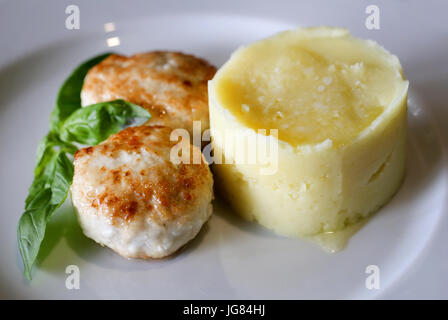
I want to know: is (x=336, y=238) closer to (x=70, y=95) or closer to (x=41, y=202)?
(x=41, y=202)

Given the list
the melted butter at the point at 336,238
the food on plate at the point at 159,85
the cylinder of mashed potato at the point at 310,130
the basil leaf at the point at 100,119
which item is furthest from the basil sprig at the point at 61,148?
the melted butter at the point at 336,238

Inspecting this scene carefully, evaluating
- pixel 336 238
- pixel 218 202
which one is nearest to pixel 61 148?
pixel 218 202

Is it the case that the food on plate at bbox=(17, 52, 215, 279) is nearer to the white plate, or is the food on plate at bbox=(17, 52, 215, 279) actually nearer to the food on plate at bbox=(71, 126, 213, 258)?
the food on plate at bbox=(71, 126, 213, 258)

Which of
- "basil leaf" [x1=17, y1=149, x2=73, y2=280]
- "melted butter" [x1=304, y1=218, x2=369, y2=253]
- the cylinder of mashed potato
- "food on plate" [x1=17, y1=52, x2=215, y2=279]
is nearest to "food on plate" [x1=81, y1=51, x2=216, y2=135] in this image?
"food on plate" [x1=17, y1=52, x2=215, y2=279]

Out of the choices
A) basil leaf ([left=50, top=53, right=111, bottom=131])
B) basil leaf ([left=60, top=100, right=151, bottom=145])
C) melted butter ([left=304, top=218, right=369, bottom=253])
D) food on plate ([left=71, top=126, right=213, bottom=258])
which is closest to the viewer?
food on plate ([left=71, top=126, right=213, bottom=258])

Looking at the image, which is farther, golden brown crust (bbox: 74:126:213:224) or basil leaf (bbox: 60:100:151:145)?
basil leaf (bbox: 60:100:151:145)

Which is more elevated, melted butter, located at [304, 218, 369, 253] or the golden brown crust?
the golden brown crust
